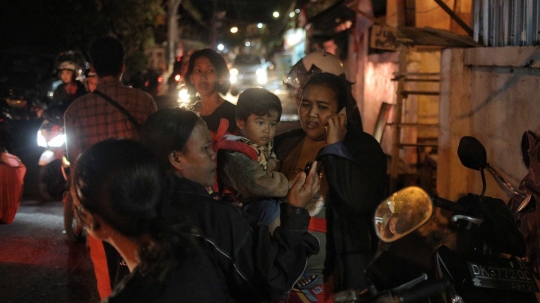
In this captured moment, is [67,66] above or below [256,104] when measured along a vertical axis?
above

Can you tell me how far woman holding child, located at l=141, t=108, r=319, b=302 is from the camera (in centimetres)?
207

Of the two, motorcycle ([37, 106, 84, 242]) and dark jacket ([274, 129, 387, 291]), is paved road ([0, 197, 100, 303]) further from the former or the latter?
dark jacket ([274, 129, 387, 291])

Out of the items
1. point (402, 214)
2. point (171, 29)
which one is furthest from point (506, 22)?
point (171, 29)

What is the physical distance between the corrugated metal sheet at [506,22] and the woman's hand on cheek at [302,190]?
9.67 ft

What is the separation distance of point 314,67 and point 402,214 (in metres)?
2.93

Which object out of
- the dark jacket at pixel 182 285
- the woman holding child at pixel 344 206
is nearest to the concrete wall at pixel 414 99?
the woman holding child at pixel 344 206

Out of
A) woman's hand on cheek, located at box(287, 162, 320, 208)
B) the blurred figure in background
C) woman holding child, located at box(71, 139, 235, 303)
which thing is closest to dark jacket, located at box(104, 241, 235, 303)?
woman holding child, located at box(71, 139, 235, 303)

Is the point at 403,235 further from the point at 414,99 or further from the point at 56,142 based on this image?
the point at 414,99

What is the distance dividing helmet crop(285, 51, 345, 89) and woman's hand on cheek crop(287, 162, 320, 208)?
2.29 metres

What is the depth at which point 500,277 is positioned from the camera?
2.81 metres

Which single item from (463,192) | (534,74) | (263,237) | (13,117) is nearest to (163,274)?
(263,237)

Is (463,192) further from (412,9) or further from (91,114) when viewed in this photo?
(412,9)

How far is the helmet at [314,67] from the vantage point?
490 centimetres

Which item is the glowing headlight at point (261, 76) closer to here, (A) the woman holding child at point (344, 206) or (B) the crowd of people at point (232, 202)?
(B) the crowd of people at point (232, 202)
